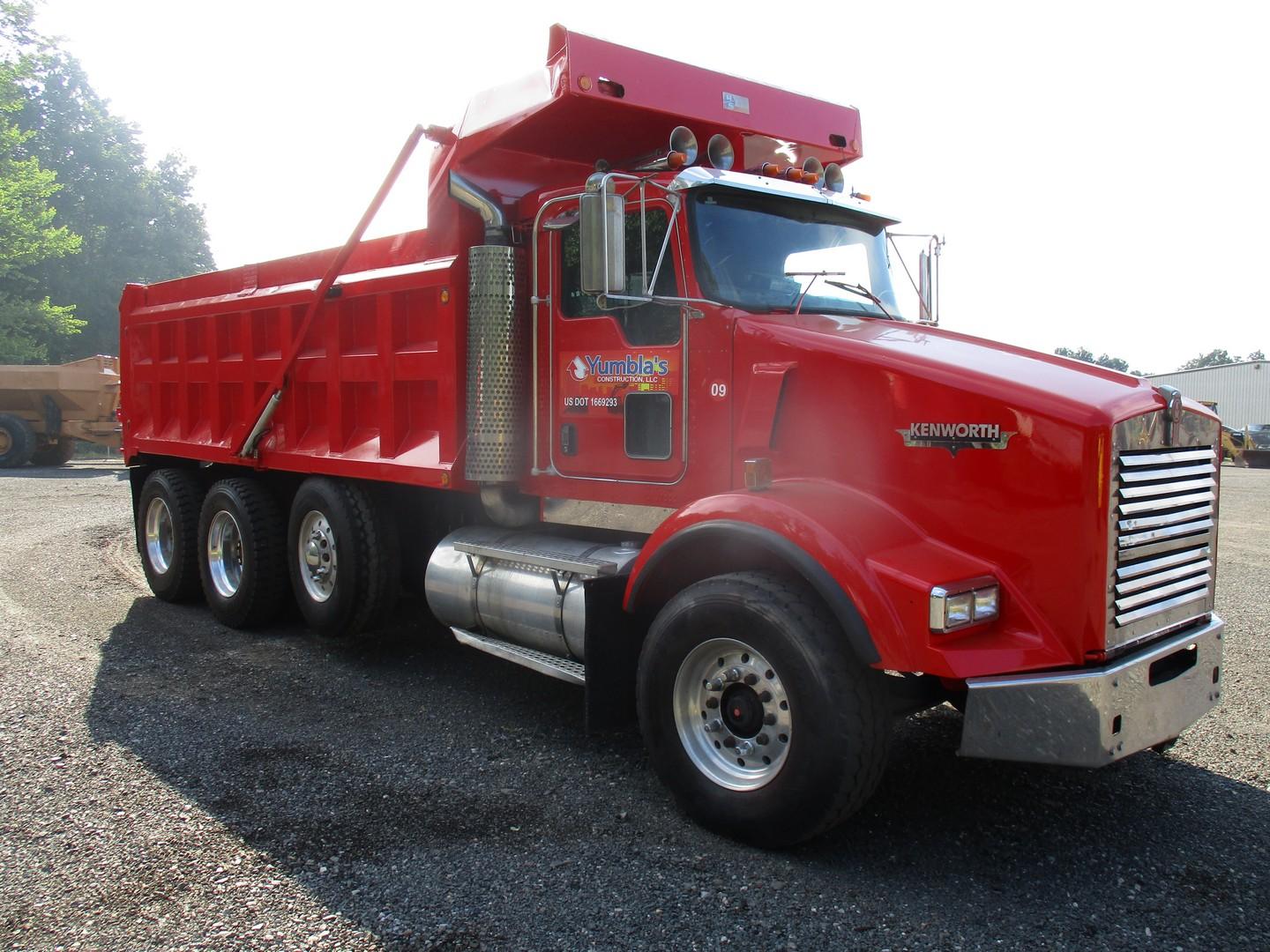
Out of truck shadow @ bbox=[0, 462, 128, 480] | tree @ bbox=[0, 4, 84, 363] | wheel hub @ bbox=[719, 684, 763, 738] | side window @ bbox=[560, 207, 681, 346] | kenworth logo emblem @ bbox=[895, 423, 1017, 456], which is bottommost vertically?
truck shadow @ bbox=[0, 462, 128, 480]

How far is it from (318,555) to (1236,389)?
5564 centimetres

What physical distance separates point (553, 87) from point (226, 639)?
4.63m

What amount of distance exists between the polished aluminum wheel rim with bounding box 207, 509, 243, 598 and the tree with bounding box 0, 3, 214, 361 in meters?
42.3

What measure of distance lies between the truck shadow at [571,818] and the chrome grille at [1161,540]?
882mm

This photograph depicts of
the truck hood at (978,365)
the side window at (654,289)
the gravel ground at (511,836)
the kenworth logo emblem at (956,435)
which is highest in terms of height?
the side window at (654,289)

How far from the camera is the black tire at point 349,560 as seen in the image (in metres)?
6.61

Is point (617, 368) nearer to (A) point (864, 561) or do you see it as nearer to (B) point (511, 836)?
(A) point (864, 561)

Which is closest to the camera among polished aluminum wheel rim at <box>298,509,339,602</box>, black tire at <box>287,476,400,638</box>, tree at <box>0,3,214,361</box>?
black tire at <box>287,476,400,638</box>

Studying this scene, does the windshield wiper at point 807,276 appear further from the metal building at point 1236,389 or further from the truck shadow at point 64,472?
the metal building at point 1236,389

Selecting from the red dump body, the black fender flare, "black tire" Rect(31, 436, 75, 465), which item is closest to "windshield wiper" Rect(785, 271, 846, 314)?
the black fender flare

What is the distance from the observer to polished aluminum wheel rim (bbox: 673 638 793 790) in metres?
3.88

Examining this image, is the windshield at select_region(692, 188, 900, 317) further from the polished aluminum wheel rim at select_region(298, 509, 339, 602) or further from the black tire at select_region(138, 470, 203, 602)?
the black tire at select_region(138, 470, 203, 602)

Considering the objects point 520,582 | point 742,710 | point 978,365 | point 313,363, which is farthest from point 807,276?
point 313,363

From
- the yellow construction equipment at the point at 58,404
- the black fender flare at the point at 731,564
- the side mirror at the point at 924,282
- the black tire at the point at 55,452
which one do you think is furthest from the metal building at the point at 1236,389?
the black fender flare at the point at 731,564
